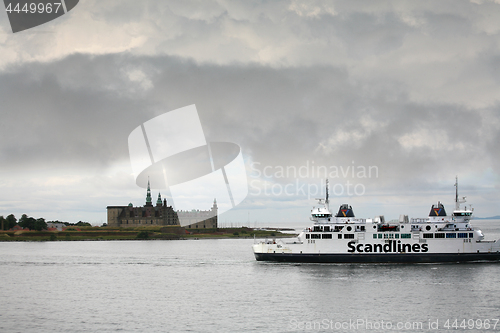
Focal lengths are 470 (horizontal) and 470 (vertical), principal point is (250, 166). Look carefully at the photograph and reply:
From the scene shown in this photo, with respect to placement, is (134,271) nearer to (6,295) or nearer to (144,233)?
(6,295)

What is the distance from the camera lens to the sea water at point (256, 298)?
30.3 metres

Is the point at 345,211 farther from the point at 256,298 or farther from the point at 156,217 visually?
the point at 156,217

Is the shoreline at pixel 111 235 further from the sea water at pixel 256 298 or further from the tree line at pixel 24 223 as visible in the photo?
the sea water at pixel 256 298

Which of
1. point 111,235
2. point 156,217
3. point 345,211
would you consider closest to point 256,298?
point 345,211

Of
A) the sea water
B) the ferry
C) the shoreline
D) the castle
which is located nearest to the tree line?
the shoreline

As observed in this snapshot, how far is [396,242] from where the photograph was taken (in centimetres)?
5453

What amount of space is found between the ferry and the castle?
121 metres

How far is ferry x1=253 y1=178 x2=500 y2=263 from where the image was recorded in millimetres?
54156

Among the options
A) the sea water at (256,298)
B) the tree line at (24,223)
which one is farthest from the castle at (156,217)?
Answer: the sea water at (256,298)

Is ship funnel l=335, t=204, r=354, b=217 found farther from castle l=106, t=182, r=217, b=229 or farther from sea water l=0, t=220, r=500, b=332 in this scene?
castle l=106, t=182, r=217, b=229

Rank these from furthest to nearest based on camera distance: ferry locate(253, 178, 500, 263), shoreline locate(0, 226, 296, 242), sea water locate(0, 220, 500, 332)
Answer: shoreline locate(0, 226, 296, 242), ferry locate(253, 178, 500, 263), sea water locate(0, 220, 500, 332)

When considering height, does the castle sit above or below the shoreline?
→ above

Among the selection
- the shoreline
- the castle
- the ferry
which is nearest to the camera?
the ferry

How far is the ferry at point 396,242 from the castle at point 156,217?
121m
